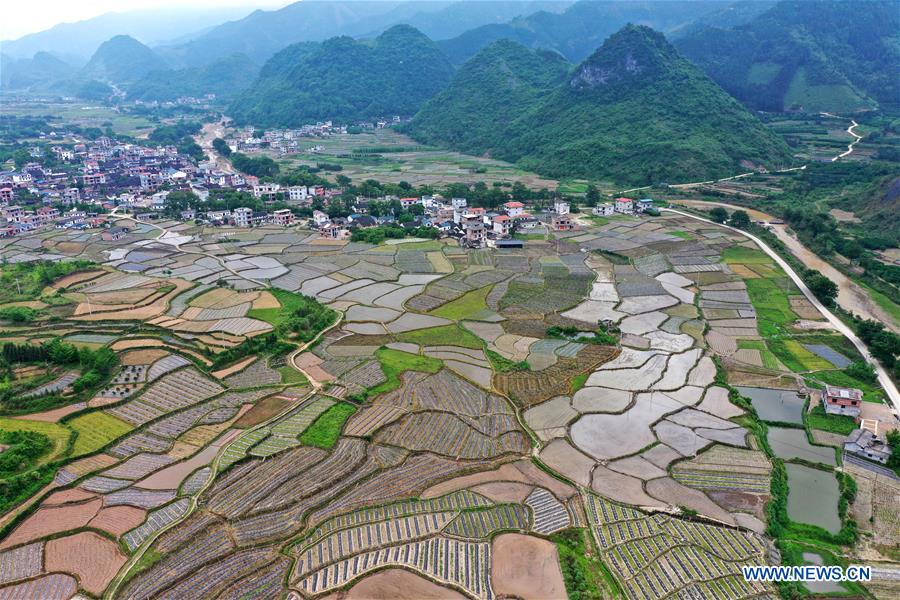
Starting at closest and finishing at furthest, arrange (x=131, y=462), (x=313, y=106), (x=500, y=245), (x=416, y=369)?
(x=131, y=462)
(x=416, y=369)
(x=500, y=245)
(x=313, y=106)

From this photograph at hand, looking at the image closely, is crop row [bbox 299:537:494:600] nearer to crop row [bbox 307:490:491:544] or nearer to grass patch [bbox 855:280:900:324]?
crop row [bbox 307:490:491:544]

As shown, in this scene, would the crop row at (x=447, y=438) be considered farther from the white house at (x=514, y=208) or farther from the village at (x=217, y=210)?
the white house at (x=514, y=208)

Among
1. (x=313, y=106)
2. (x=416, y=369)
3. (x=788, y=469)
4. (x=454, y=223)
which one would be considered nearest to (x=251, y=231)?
(x=454, y=223)

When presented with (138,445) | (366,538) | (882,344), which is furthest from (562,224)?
(366,538)

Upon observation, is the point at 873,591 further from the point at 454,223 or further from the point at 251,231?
the point at 251,231

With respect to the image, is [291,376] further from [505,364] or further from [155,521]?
[505,364]
